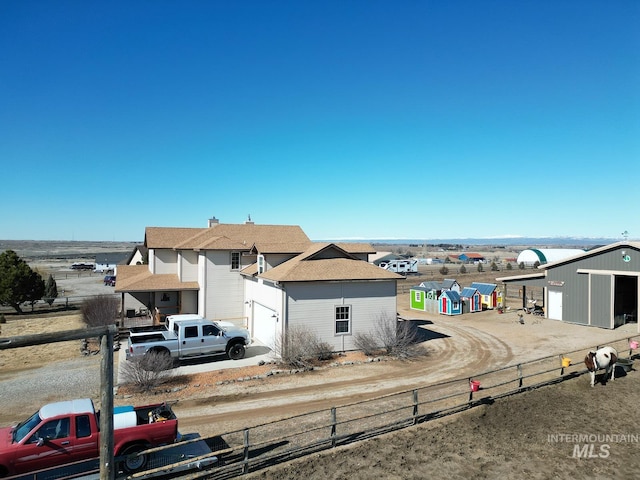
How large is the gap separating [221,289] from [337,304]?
34.9ft

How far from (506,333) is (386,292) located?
9746 mm

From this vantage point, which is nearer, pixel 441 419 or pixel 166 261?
pixel 441 419

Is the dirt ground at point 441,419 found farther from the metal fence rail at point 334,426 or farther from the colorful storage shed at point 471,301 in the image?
the colorful storage shed at point 471,301

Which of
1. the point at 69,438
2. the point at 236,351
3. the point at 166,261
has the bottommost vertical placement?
the point at 236,351

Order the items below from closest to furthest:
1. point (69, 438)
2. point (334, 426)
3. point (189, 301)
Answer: point (69, 438)
point (334, 426)
point (189, 301)

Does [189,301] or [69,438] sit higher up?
[69,438]

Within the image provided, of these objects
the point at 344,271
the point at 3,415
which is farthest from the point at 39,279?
the point at 344,271

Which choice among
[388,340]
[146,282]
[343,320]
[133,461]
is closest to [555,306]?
[388,340]

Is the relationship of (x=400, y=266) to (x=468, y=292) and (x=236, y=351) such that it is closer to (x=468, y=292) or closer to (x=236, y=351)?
(x=468, y=292)

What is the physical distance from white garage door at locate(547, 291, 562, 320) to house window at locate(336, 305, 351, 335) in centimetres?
1827

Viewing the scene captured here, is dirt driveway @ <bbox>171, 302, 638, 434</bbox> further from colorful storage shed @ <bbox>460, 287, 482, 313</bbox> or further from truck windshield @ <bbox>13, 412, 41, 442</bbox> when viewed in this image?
truck windshield @ <bbox>13, 412, 41, 442</bbox>

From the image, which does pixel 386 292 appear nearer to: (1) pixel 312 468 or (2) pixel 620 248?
(1) pixel 312 468

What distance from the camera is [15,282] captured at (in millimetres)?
35281

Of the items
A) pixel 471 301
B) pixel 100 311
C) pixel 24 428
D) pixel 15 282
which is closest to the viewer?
pixel 24 428
